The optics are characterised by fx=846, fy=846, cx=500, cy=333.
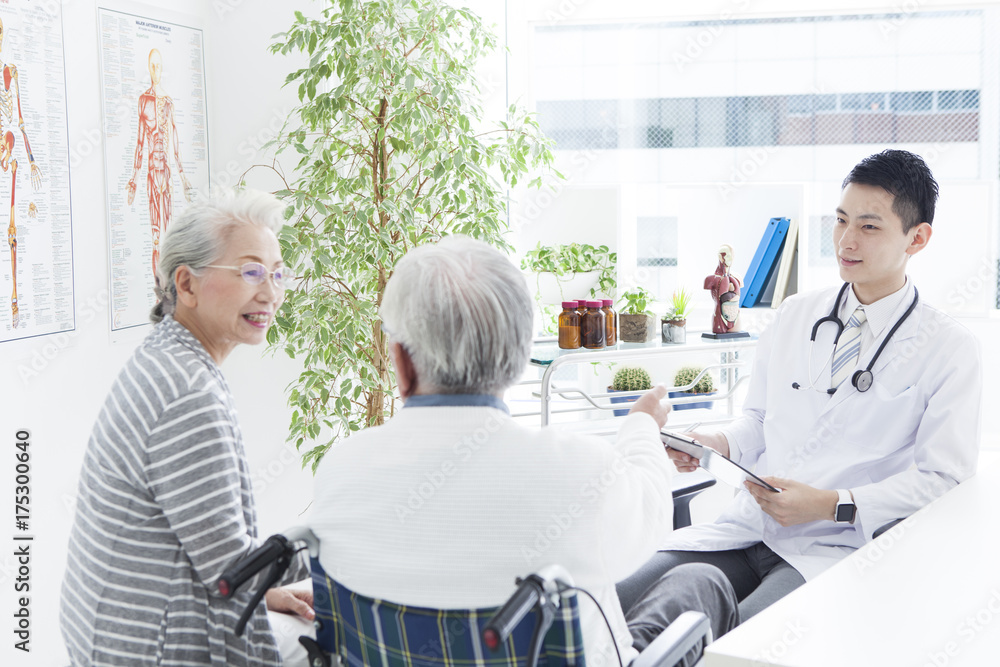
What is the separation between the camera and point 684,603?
61.9 inches

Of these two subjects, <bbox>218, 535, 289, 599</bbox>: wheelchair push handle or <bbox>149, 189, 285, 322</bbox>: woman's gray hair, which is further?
<bbox>149, 189, 285, 322</bbox>: woman's gray hair

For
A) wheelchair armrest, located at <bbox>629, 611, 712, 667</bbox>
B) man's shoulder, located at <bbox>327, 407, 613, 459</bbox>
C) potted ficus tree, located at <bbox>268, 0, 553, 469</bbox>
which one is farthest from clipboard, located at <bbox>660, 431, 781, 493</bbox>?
potted ficus tree, located at <bbox>268, 0, 553, 469</bbox>

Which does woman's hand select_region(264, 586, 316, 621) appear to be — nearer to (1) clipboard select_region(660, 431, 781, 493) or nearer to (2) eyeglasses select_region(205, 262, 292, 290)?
(2) eyeglasses select_region(205, 262, 292, 290)

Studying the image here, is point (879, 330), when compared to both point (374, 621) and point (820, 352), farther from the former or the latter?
point (374, 621)

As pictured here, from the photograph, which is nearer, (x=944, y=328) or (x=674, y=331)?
(x=944, y=328)

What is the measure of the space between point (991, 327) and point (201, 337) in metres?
3.31

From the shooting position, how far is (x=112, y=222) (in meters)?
2.54

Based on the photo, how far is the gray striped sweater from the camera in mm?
1346

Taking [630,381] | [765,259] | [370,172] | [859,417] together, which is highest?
[370,172]

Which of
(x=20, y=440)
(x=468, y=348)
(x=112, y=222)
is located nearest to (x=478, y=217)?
(x=112, y=222)

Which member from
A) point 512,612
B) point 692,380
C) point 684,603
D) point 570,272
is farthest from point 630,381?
point 512,612

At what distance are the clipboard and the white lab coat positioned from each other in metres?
0.21

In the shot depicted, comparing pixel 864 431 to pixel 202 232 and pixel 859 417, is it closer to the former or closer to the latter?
pixel 859 417

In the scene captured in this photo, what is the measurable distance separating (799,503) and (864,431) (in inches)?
11.0
